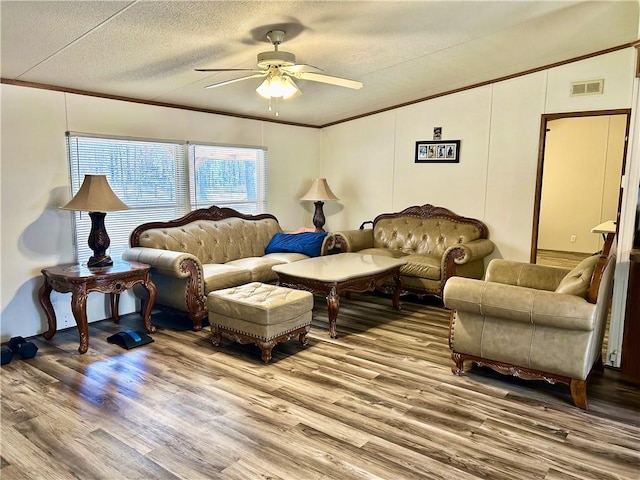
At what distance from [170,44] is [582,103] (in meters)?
3.92

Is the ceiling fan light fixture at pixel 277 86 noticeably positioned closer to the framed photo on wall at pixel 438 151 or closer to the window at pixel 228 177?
the window at pixel 228 177

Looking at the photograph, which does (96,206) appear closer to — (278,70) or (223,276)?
(223,276)

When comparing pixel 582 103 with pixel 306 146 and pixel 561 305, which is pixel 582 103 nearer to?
pixel 561 305

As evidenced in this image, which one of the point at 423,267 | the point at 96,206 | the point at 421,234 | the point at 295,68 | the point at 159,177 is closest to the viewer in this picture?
the point at 295,68

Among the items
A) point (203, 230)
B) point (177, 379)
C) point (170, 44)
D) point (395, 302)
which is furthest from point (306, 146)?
point (177, 379)

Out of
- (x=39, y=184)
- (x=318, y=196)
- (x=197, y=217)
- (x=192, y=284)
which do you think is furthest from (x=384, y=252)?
(x=39, y=184)

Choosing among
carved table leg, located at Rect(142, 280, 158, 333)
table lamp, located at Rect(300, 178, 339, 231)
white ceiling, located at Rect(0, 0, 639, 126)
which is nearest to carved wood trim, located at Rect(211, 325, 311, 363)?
carved table leg, located at Rect(142, 280, 158, 333)

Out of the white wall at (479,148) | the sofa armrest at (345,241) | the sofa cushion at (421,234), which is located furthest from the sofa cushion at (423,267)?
the white wall at (479,148)

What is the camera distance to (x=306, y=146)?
21.5ft

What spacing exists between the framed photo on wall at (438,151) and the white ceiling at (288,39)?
2.75ft

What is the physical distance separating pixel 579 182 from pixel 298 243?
219 inches

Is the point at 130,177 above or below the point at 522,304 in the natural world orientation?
above

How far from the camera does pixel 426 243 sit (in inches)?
218

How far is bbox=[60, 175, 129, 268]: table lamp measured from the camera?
3.73 meters
